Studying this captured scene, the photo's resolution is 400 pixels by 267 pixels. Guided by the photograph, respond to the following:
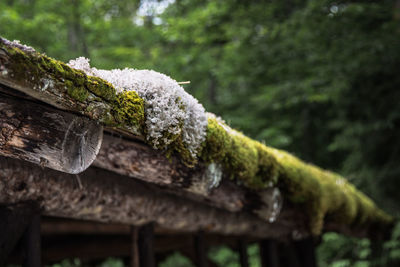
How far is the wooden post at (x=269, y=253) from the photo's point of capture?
4.35 metres

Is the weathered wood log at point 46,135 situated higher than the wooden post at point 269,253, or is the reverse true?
the weathered wood log at point 46,135

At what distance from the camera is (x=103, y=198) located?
89.4 inches

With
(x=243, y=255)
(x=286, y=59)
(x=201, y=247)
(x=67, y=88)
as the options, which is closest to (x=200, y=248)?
(x=201, y=247)

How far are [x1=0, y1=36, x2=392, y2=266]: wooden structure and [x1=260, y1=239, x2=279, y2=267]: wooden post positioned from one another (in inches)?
9.1

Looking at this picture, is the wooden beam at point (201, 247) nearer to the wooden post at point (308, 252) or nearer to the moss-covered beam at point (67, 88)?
the moss-covered beam at point (67, 88)

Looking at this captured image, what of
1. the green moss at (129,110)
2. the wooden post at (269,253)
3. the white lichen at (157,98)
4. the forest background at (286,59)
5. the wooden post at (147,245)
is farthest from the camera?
the forest background at (286,59)

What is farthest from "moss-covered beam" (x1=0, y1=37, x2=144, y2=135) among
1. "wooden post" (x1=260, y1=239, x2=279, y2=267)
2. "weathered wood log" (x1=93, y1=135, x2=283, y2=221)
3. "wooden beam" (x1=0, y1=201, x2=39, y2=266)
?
"wooden post" (x1=260, y1=239, x2=279, y2=267)

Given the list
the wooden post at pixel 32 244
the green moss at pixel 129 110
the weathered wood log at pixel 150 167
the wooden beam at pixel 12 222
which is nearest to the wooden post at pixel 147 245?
the weathered wood log at pixel 150 167

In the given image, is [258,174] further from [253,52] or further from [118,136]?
[253,52]

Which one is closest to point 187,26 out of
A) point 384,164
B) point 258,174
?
point 384,164

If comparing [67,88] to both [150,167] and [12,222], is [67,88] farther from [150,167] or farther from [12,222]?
[12,222]

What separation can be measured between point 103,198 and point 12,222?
553mm

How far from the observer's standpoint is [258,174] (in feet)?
8.75

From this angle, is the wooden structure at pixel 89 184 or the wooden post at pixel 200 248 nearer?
the wooden structure at pixel 89 184
